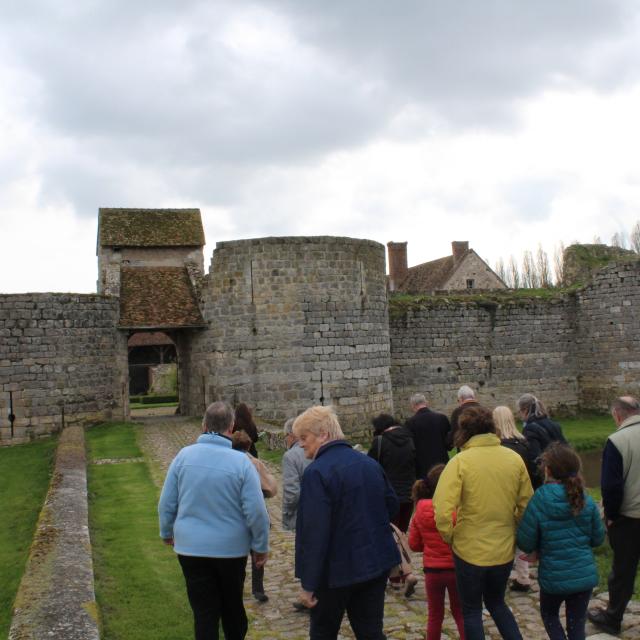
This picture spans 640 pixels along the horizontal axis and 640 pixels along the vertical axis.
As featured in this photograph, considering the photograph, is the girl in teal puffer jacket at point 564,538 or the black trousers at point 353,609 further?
the girl in teal puffer jacket at point 564,538

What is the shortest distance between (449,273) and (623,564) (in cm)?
4498

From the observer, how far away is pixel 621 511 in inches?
245

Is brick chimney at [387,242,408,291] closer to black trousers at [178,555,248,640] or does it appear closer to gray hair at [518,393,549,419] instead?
gray hair at [518,393,549,419]

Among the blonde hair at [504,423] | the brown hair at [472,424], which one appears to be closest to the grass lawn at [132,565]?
the brown hair at [472,424]

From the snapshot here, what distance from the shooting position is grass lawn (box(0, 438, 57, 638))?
803 centimetres

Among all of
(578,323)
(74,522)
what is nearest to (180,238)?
(578,323)

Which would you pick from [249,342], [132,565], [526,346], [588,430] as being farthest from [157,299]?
[132,565]

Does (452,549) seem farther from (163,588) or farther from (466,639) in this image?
(163,588)

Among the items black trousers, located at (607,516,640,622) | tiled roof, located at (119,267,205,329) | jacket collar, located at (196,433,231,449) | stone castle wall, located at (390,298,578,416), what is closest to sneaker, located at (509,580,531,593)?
black trousers, located at (607,516,640,622)

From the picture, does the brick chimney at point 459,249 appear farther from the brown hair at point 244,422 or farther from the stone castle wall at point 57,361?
the brown hair at point 244,422

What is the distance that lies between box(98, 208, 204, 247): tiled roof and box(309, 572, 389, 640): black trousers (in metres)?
22.8

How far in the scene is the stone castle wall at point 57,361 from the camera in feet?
63.4

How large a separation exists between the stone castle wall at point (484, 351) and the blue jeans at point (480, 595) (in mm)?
18812

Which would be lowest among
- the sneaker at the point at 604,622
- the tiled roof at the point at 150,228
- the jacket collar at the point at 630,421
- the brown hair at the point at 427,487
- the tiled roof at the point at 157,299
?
the sneaker at the point at 604,622
